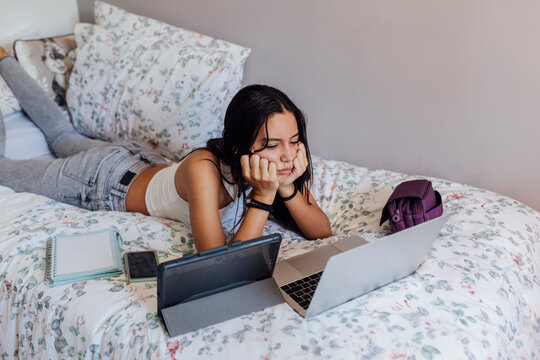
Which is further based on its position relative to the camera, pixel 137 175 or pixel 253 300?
pixel 137 175

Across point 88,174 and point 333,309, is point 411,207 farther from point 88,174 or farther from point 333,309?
point 88,174

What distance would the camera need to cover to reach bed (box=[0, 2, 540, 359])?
0.96 m

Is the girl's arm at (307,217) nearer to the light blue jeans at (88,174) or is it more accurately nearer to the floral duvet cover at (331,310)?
the floral duvet cover at (331,310)

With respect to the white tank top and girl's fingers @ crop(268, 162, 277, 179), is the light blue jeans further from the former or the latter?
girl's fingers @ crop(268, 162, 277, 179)

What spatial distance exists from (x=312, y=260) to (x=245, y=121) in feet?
1.23

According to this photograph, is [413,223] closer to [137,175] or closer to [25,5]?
[137,175]

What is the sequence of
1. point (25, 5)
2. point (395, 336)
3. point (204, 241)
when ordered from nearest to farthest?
point (395, 336) < point (204, 241) < point (25, 5)

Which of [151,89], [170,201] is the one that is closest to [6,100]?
[151,89]

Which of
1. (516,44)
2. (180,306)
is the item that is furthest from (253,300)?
(516,44)

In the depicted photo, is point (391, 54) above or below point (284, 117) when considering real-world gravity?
above

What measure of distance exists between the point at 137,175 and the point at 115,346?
708 mm

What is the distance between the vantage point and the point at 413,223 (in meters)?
1.32

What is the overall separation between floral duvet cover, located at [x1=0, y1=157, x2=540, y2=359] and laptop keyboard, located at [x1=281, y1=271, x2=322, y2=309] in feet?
0.16

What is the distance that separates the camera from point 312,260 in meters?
1.24
